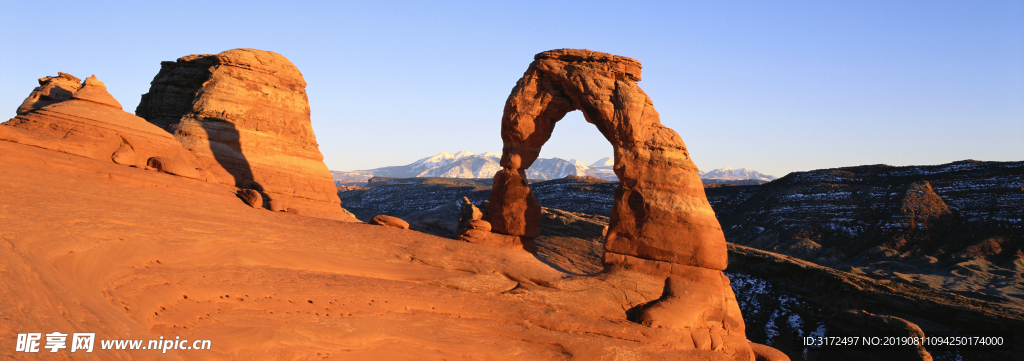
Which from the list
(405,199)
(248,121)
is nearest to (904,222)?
(248,121)

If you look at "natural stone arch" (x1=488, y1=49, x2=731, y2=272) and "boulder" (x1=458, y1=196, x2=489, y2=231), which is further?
"boulder" (x1=458, y1=196, x2=489, y2=231)

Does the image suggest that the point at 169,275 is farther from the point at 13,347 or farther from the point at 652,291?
the point at 652,291

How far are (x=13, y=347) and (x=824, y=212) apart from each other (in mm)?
48802

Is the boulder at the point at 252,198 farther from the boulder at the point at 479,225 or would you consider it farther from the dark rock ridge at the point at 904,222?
the dark rock ridge at the point at 904,222

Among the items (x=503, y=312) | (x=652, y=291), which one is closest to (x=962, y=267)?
(x=652, y=291)

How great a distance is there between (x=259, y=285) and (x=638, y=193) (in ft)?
29.9

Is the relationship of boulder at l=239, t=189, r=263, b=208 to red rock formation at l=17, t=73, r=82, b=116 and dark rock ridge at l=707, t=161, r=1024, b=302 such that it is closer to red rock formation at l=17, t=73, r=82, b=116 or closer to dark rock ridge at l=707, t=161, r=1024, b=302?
red rock formation at l=17, t=73, r=82, b=116

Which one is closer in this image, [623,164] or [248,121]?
[623,164]

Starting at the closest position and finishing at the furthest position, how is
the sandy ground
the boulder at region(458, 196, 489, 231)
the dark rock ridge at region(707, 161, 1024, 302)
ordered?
the sandy ground < the boulder at region(458, 196, 489, 231) < the dark rock ridge at region(707, 161, 1024, 302)

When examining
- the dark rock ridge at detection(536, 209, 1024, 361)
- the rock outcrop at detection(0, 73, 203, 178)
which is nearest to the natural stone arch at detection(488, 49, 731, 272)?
the dark rock ridge at detection(536, 209, 1024, 361)

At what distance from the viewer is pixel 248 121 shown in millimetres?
22844

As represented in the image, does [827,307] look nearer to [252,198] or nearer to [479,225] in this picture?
[479,225]

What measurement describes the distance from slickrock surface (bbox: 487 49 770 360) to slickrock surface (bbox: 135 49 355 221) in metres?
9.11

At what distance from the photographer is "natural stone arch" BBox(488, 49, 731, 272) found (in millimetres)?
13992
